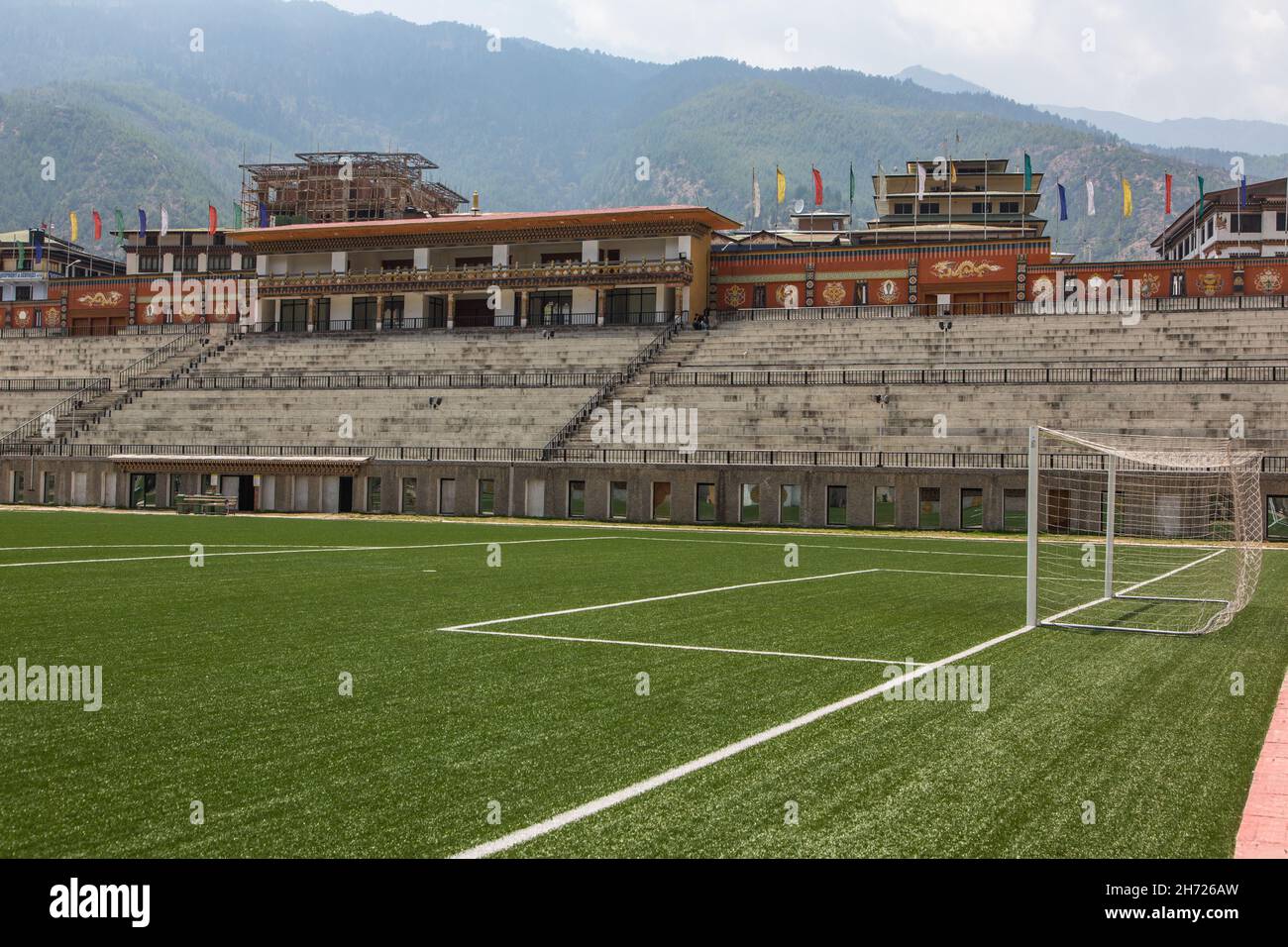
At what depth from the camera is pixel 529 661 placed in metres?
12.8

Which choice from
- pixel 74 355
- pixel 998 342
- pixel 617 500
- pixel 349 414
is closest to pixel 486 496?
pixel 617 500

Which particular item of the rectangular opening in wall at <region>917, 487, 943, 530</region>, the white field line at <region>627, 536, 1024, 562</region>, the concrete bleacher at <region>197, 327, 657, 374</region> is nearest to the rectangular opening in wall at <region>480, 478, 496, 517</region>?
the concrete bleacher at <region>197, 327, 657, 374</region>

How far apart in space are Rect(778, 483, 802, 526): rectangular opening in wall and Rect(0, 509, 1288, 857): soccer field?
27.7m

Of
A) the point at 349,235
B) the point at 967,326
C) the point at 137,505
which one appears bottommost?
the point at 137,505

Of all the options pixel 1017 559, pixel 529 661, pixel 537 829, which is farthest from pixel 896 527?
pixel 537 829

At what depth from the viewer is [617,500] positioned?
5078cm

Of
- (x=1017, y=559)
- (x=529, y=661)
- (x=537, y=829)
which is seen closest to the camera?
(x=537, y=829)

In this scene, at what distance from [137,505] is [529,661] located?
4844 cm

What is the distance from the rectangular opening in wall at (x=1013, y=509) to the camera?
149 feet

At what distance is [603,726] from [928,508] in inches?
1525

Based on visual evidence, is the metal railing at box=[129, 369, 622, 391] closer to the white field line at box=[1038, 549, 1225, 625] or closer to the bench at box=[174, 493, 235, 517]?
the bench at box=[174, 493, 235, 517]

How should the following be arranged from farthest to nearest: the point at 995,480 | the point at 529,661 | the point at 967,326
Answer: the point at 967,326 → the point at 995,480 → the point at 529,661
